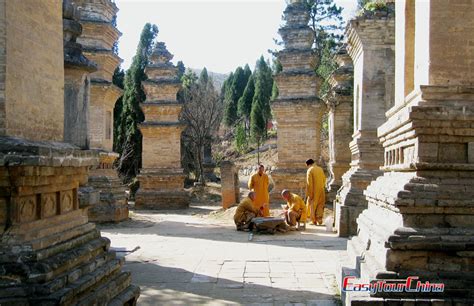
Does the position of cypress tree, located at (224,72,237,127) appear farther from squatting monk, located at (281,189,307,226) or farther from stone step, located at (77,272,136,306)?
stone step, located at (77,272,136,306)

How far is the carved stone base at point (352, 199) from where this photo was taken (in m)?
11.1

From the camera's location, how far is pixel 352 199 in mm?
11312

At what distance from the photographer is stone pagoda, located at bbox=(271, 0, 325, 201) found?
1830 cm

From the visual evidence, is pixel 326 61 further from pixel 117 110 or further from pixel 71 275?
pixel 71 275

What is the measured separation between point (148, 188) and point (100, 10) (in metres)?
8.49

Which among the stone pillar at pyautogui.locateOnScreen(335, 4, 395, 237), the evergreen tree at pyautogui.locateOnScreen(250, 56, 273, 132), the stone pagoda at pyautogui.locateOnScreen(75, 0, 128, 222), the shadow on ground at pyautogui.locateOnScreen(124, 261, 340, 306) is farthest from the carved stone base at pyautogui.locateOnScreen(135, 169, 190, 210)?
the evergreen tree at pyautogui.locateOnScreen(250, 56, 273, 132)

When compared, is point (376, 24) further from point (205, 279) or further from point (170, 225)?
point (170, 225)

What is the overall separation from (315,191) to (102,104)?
7171 millimetres

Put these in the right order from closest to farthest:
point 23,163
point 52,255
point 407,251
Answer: point 23,163 → point 52,255 → point 407,251

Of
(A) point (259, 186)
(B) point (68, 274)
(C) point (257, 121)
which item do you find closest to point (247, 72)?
(C) point (257, 121)

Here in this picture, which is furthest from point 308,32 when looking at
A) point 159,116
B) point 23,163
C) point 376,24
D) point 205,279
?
point 23,163

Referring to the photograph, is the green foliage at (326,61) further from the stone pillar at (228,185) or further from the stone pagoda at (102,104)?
the stone pagoda at (102,104)

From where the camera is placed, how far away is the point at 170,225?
15.1 meters

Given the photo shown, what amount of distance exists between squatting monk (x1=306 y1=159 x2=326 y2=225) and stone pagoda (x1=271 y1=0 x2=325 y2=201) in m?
3.77
